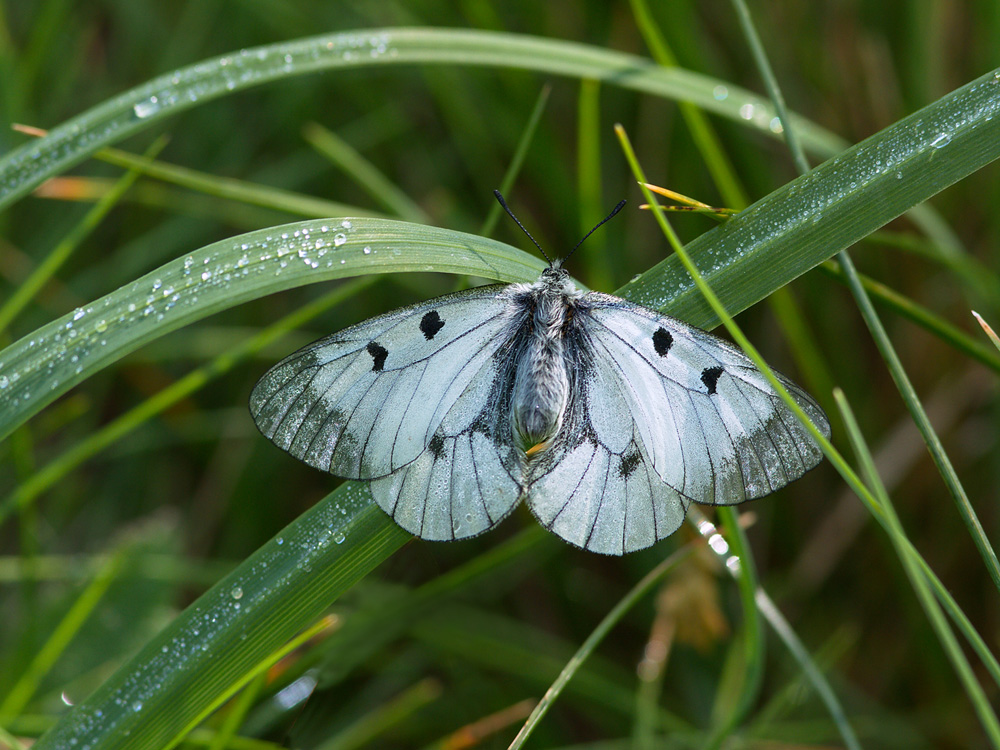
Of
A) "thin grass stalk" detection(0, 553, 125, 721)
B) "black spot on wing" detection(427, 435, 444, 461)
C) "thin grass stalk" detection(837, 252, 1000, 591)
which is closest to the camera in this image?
"thin grass stalk" detection(837, 252, 1000, 591)

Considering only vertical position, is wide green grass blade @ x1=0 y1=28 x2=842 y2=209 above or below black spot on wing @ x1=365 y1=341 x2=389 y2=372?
above

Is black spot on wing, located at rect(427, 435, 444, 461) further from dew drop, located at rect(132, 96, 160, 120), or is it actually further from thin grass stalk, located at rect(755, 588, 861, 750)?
dew drop, located at rect(132, 96, 160, 120)

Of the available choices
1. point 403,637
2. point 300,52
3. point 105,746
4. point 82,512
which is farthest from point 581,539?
point 82,512

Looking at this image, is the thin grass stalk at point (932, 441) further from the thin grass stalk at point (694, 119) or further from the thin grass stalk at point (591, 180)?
the thin grass stalk at point (591, 180)

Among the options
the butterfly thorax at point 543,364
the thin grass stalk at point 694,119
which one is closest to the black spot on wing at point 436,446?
the butterfly thorax at point 543,364

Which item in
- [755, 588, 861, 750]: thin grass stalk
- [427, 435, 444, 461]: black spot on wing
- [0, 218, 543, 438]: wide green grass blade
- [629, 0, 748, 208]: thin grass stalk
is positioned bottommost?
[755, 588, 861, 750]: thin grass stalk

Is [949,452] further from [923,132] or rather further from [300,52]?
[300,52]

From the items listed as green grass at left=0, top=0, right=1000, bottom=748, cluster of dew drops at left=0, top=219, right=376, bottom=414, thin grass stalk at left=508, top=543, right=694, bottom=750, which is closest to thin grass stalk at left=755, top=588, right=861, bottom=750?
green grass at left=0, top=0, right=1000, bottom=748
